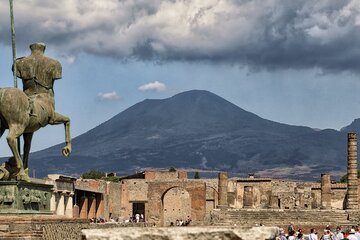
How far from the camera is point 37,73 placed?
474 inches

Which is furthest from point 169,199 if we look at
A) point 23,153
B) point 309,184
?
point 23,153

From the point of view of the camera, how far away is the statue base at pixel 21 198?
10.9 metres

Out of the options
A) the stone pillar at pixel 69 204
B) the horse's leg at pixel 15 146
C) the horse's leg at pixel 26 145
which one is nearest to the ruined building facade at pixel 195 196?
the stone pillar at pixel 69 204

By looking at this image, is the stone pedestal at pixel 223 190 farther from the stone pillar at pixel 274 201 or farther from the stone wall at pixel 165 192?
the stone pillar at pixel 274 201

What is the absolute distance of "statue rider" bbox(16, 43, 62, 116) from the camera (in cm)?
1202

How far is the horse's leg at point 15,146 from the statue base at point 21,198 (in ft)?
0.82

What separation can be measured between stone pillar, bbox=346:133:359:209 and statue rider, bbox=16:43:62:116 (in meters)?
48.5

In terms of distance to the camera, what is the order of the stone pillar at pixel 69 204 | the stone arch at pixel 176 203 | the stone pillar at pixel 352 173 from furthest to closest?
the stone arch at pixel 176 203 < the stone pillar at pixel 352 173 < the stone pillar at pixel 69 204

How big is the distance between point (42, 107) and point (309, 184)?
65.0 metres

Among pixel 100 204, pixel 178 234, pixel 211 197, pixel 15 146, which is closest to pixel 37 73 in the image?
pixel 15 146

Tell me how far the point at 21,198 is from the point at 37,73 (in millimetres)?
1890

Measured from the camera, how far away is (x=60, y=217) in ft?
38.3

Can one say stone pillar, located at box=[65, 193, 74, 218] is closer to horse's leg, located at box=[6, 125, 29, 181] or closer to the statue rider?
the statue rider

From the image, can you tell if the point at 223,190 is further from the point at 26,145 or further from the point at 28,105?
the point at 28,105
